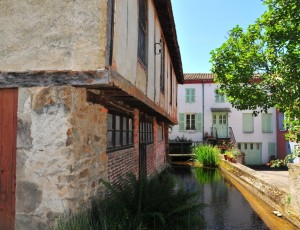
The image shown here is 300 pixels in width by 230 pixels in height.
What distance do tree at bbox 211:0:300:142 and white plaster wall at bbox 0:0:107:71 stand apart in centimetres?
532

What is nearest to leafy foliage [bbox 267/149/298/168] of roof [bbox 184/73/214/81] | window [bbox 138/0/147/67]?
window [bbox 138/0/147/67]

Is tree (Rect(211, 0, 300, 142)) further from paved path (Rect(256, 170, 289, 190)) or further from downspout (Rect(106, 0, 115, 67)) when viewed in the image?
downspout (Rect(106, 0, 115, 67))

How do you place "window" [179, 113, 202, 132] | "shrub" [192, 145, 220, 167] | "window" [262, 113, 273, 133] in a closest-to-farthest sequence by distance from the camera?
"shrub" [192, 145, 220, 167]
"window" [262, 113, 273, 133]
"window" [179, 113, 202, 132]

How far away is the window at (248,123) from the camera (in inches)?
1073

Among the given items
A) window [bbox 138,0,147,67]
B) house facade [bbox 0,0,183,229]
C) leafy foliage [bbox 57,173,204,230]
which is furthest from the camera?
window [bbox 138,0,147,67]

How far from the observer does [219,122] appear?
27281mm

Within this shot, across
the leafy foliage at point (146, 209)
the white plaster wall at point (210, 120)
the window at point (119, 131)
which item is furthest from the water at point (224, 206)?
the white plaster wall at point (210, 120)

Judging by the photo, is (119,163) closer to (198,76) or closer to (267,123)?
(198,76)

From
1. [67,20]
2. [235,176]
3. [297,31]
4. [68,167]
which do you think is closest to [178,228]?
[68,167]

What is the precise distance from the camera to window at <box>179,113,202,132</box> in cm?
2738

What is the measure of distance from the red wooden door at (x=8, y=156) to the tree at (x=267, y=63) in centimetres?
599

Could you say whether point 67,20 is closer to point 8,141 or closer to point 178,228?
point 8,141

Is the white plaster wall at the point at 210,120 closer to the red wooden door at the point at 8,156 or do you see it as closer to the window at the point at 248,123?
the window at the point at 248,123

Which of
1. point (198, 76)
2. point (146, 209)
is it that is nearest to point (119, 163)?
point (146, 209)
